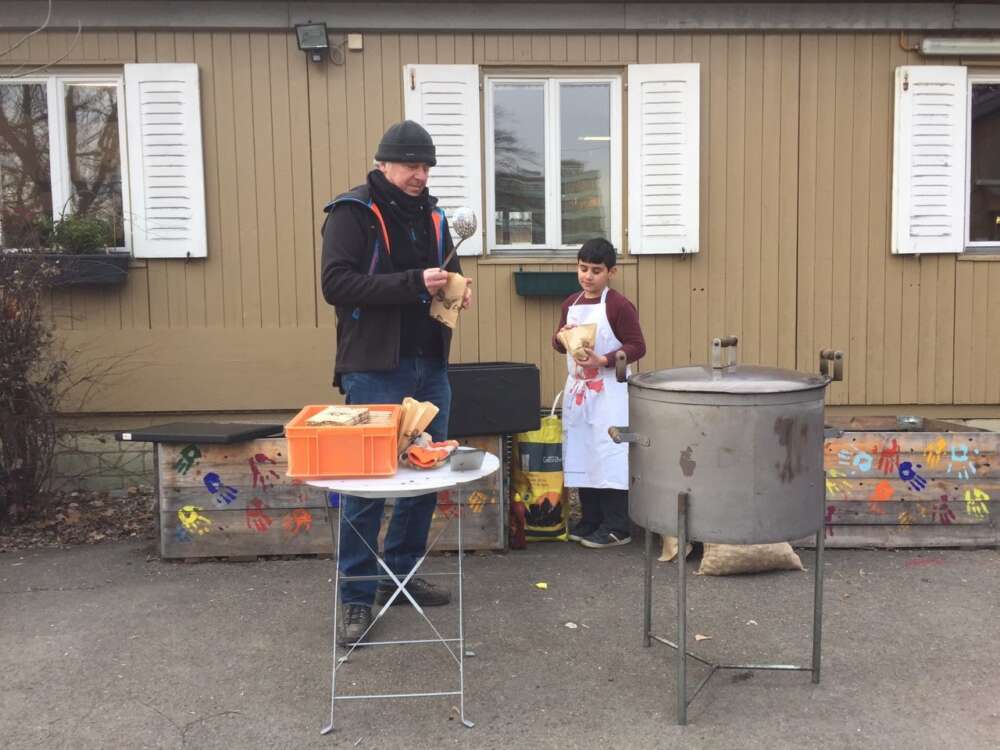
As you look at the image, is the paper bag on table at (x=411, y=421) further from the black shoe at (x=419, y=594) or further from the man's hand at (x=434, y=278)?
the black shoe at (x=419, y=594)

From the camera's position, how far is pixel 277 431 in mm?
4883


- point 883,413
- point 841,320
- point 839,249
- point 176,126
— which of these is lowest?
point 883,413

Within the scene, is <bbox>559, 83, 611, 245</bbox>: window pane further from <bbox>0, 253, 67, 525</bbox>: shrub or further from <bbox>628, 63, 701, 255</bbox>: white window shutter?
<bbox>0, 253, 67, 525</bbox>: shrub

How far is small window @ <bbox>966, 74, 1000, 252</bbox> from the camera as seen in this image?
20.8 ft

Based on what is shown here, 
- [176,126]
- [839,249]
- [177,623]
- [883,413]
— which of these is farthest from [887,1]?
[177,623]

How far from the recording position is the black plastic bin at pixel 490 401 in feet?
15.5

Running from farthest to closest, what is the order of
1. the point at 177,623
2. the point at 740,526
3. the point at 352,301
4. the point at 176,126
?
the point at 176,126
the point at 177,623
the point at 352,301
the point at 740,526

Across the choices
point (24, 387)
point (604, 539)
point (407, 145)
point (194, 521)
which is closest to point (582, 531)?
point (604, 539)

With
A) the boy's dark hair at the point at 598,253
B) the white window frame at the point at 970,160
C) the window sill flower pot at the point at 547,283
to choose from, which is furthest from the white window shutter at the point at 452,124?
the white window frame at the point at 970,160

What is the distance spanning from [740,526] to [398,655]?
61.2 inches

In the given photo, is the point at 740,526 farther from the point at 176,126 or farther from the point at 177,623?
the point at 176,126

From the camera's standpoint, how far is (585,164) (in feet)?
20.5

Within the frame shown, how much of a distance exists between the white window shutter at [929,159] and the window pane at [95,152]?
5.60 metres

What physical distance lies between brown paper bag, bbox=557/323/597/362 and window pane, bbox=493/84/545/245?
170 centimetres
